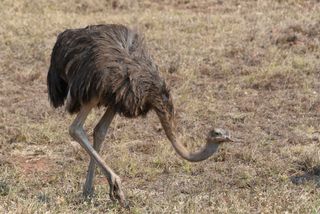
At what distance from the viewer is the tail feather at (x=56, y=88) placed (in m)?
4.86

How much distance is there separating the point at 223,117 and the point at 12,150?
93.8 inches

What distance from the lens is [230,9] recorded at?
43.9ft

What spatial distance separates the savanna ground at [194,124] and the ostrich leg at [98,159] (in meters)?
0.09

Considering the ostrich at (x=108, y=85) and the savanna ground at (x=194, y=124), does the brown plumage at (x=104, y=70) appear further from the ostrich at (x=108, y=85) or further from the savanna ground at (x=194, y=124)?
the savanna ground at (x=194, y=124)

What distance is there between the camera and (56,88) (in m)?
4.89

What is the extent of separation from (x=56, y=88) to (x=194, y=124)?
2.25 meters

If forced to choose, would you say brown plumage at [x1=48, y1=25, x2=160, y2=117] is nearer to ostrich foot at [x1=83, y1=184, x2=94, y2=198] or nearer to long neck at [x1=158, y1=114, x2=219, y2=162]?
long neck at [x1=158, y1=114, x2=219, y2=162]

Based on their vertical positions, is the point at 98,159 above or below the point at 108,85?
below

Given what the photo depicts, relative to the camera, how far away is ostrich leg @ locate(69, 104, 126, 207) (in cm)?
431

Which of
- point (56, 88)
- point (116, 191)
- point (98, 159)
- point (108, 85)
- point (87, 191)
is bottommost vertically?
point (87, 191)

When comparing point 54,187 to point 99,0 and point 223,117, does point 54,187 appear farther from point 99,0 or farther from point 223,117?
point 99,0

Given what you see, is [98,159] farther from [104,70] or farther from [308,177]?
[308,177]

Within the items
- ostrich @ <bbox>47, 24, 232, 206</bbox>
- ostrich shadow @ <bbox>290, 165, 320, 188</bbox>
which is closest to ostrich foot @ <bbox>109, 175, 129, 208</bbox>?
ostrich @ <bbox>47, 24, 232, 206</bbox>

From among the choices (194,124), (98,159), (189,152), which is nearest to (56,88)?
(98,159)
